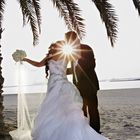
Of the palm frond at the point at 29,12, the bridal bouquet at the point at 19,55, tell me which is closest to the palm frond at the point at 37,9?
the palm frond at the point at 29,12

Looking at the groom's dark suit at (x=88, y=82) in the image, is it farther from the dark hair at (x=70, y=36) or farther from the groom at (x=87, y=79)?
the dark hair at (x=70, y=36)

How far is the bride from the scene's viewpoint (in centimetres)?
775

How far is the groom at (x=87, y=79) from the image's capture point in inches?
321

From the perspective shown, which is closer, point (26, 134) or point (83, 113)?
point (83, 113)

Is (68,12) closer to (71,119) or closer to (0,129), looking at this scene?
(0,129)

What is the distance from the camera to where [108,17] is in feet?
37.9

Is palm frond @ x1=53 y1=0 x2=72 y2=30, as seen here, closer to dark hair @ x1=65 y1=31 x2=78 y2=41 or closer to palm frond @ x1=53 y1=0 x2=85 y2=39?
palm frond @ x1=53 y1=0 x2=85 y2=39

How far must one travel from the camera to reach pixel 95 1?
11.5m

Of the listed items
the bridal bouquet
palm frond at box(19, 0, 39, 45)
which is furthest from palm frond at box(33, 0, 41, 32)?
the bridal bouquet

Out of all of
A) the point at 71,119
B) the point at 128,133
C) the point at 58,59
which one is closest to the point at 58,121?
the point at 71,119

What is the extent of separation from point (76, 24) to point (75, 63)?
12.9 ft

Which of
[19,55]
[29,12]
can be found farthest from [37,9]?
[19,55]

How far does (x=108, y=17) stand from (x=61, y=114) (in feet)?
13.8

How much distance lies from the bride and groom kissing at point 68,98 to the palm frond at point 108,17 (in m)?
3.42
